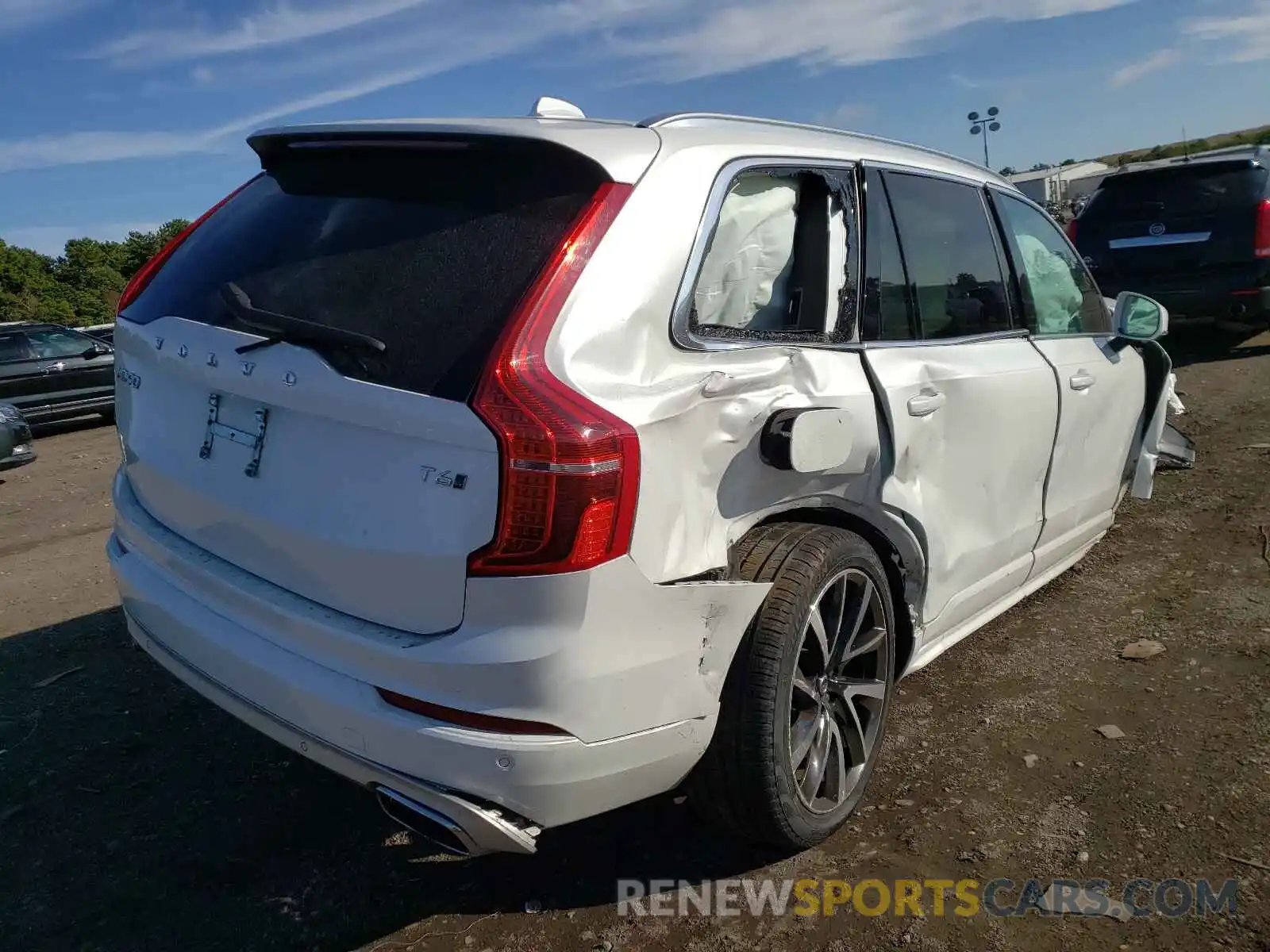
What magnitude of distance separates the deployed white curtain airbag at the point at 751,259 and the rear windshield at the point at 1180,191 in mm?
8085

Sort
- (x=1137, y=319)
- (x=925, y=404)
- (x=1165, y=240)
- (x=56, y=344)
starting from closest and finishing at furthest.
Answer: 1. (x=925, y=404)
2. (x=1137, y=319)
3. (x=1165, y=240)
4. (x=56, y=344)

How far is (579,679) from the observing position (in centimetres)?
206

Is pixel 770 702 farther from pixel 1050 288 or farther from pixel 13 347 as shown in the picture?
pixel 13 347

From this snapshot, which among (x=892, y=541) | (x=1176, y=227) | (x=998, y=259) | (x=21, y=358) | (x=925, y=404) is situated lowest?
(x=21, y=358)

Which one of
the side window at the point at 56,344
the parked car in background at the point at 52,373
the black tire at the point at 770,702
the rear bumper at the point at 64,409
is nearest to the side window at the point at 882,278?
the black tire at the point at 770,702

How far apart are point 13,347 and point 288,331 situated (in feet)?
41.8

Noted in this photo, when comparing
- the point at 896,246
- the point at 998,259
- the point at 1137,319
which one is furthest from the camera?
the point at 1137,319

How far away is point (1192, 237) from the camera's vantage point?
360 inches

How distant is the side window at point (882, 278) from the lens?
9.68 ft

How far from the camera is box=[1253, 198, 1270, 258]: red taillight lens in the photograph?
28.9 ft

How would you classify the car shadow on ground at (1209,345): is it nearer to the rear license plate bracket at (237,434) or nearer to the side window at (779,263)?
the side window at (779,263)

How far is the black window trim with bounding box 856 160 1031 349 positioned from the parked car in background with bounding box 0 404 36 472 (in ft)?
28.2

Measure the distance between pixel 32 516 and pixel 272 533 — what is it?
6139 mm

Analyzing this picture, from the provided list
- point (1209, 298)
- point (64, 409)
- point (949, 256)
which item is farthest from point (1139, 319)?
point (64, 409)
